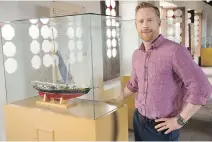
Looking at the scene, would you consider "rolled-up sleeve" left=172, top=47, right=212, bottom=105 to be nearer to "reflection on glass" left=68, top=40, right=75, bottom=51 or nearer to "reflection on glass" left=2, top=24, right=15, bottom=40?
"reflection on glass" left=68, top=40, right=75, bottom=51

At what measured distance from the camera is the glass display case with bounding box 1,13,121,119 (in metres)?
1.11

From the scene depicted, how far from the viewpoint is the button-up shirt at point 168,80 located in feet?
3.24

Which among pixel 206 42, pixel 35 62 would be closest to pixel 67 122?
pixel 35 62

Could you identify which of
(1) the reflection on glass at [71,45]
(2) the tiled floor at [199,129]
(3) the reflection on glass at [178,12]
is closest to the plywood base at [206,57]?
(3) the reflection on glass at [178,12]

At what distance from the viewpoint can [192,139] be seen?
7.53ft

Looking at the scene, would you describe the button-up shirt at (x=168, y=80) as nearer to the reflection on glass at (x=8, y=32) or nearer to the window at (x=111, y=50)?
the window at (x=111, y=50)

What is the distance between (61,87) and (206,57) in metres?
5.68

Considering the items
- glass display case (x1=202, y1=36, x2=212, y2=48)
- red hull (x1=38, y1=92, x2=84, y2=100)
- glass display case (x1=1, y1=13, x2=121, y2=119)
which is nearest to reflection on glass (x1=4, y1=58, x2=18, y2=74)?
glass display case (x1=1, y1=13, x2=121, y2=119)

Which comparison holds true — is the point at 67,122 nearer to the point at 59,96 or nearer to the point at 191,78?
the point at 59,96

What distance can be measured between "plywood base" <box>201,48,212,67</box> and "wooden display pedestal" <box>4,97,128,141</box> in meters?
5.47

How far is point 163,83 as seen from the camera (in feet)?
3.47

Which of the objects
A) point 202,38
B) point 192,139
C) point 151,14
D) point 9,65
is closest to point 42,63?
point 9,65

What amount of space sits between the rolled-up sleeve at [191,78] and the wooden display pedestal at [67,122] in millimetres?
325

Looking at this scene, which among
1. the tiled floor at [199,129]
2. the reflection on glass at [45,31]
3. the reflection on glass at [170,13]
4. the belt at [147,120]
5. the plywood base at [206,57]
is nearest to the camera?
the belt at [147,120]
